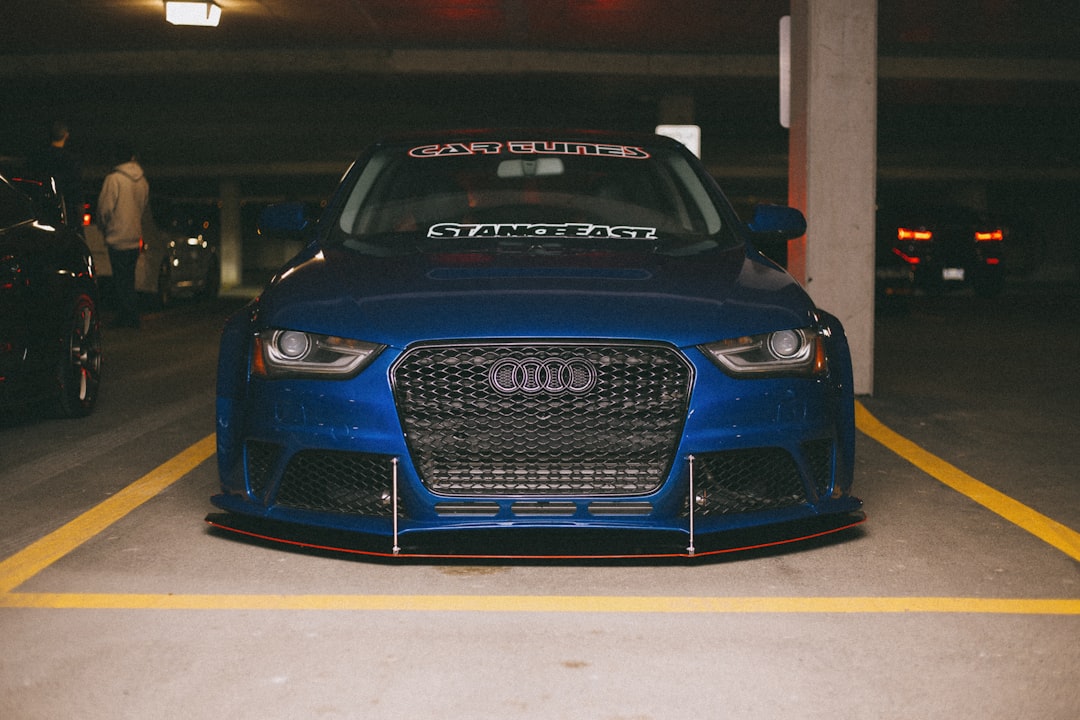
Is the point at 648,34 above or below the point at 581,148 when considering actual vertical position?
above

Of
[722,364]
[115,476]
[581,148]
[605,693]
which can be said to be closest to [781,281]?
Result: [722,364]

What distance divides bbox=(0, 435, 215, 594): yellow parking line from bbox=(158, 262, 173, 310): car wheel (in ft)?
38.9

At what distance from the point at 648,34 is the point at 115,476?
1565cm

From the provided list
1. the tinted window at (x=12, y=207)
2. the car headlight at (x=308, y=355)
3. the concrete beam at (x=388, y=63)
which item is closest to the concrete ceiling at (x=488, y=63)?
the concrete beam at (x=388, y=63)

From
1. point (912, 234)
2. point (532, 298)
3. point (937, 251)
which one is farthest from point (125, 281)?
point (937, 251)

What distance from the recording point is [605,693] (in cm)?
323

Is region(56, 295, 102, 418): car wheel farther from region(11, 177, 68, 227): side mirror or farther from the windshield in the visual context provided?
the windshield

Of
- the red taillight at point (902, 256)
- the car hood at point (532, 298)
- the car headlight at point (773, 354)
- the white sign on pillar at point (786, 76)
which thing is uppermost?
the white sign on pillar at point (786, 76)

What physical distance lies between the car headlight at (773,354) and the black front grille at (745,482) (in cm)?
25

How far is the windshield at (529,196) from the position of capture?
5.31 m

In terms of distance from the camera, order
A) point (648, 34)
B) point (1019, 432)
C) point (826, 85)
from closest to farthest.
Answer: point (1019, 432) → point (826, 85) → point (648, 34)

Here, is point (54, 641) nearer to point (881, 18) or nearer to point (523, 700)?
point (523, 700)

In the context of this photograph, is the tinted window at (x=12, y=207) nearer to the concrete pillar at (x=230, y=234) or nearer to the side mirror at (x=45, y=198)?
the side mirror at (x=45, y=198)

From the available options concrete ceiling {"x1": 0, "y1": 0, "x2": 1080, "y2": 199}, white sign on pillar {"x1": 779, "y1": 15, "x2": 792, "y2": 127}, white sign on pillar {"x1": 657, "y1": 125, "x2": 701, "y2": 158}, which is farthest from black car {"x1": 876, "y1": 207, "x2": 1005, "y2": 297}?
white sign on pillar {"x1": 779, "y1": 15, "x2": 792, "y2": 127}
